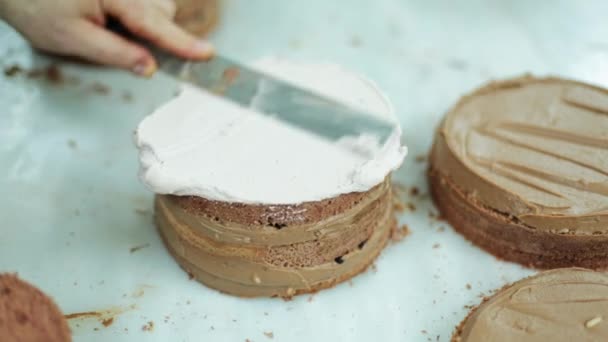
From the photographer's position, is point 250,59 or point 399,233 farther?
point 250,59

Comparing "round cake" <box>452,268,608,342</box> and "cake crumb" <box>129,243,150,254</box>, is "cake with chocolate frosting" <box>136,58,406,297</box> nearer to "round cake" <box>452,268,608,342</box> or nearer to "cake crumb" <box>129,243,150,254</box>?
"cake crumb" <box>129,243,150,254</box>

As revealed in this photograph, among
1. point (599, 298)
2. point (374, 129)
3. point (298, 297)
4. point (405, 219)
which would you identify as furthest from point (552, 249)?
point (298, 297)

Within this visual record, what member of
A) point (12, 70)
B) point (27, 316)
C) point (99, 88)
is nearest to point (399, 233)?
point (27, 316)

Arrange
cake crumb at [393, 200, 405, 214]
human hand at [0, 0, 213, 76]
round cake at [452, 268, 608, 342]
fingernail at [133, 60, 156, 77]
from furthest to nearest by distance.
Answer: cake crumb at [393, 200, 405, 214] < fingernail at [133, 60, 156, 77] < human hand at [0, 0, 213, 76] < round cake at [452, 268, 608, 342]

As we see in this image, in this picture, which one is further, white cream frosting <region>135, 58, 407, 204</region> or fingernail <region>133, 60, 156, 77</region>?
fingernail <region>133, 60, 156, 77</region>

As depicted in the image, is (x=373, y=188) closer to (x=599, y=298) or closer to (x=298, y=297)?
(x=298, y=297)

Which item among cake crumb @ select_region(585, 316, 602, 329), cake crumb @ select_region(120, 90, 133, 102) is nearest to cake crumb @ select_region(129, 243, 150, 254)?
cake crumb @ select_region(120, 90, 133, 102)

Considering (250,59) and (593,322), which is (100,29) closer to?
(250,59)
